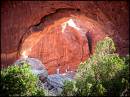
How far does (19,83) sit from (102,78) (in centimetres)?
252

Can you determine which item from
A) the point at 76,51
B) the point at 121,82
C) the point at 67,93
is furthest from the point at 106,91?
the point at 76,51

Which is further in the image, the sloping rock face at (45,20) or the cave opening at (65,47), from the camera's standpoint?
the cave opening at (65,47)

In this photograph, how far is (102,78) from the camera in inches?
449

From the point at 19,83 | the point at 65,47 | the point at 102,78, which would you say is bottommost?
the point at 19,83

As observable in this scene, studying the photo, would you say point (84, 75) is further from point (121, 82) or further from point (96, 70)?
point (121, 82)

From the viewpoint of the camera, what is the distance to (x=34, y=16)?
1878cm

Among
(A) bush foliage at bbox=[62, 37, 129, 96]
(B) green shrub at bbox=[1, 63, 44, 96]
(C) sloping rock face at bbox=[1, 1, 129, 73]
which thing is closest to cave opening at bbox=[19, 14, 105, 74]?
(C) sloping rock face at bbox=[1, 1, 129, 73]

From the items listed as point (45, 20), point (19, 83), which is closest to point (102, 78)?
point (19, 83)

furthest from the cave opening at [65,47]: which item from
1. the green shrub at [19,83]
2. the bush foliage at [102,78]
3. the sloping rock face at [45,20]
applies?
the green shrub at [19,83]

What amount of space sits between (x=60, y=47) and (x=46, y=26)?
11221mm

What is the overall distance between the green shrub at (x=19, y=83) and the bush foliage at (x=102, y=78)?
0.97 meters

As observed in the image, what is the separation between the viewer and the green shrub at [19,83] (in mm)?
10630

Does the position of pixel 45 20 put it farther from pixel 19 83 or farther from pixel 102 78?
pixel 19 83

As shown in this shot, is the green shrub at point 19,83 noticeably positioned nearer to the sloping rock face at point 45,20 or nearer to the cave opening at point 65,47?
the sloping rock face at point 45,20
